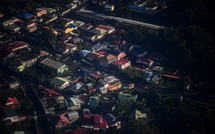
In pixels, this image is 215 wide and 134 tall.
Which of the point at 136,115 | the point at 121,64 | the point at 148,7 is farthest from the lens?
the point at 148,7

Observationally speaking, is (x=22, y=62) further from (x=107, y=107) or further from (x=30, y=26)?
(x=107, y=107)

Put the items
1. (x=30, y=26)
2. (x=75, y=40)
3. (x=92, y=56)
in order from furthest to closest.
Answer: (x=30, y=26) → (x=75, y=40) → (x=92, y=56)

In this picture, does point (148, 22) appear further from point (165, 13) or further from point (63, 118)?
point (63, 118)

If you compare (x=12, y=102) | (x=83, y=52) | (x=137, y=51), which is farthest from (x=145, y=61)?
(x=12, y=102)

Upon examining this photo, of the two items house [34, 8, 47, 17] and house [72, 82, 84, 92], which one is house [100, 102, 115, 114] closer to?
house [72, 82, 84, 92]

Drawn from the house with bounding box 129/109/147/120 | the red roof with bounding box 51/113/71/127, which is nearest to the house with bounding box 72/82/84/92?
the red roof with bounding box 51/113/71/127

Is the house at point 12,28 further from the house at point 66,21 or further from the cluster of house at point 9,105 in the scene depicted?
the cluster of house at point 9,105
